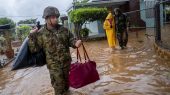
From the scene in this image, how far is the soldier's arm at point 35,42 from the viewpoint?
16.8 ft

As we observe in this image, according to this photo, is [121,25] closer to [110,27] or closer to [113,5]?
[110,27]

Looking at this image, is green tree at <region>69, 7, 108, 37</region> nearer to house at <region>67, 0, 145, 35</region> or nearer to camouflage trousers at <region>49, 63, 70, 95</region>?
house at <region>67, 0, 145, 35</region>

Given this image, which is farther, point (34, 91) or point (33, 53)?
point (34, 91)

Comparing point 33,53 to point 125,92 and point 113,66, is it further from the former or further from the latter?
point 113,66

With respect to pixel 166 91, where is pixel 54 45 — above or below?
above

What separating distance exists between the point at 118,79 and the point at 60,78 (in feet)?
7.52

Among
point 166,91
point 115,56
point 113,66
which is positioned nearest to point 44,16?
point 166,91

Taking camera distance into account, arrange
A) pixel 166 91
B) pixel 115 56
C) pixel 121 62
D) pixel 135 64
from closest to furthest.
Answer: pixel 166 91, pixel 135 64, pixel 121 62, pixel 115 56

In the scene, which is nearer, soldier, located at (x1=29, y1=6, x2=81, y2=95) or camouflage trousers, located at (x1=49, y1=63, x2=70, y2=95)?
soldier, located at (x1=29, y1=6, x2=81, y2=95)

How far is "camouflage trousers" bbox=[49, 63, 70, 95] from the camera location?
535 cm

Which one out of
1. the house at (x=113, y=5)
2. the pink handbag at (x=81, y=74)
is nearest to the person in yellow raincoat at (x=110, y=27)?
the pink handbag at (x=81, y=74)

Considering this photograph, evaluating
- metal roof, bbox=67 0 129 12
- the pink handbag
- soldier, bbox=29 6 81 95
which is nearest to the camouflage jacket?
soldier, bbox=29 6 81 95

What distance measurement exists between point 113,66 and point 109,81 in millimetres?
1937

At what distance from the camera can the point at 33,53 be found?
545cm
